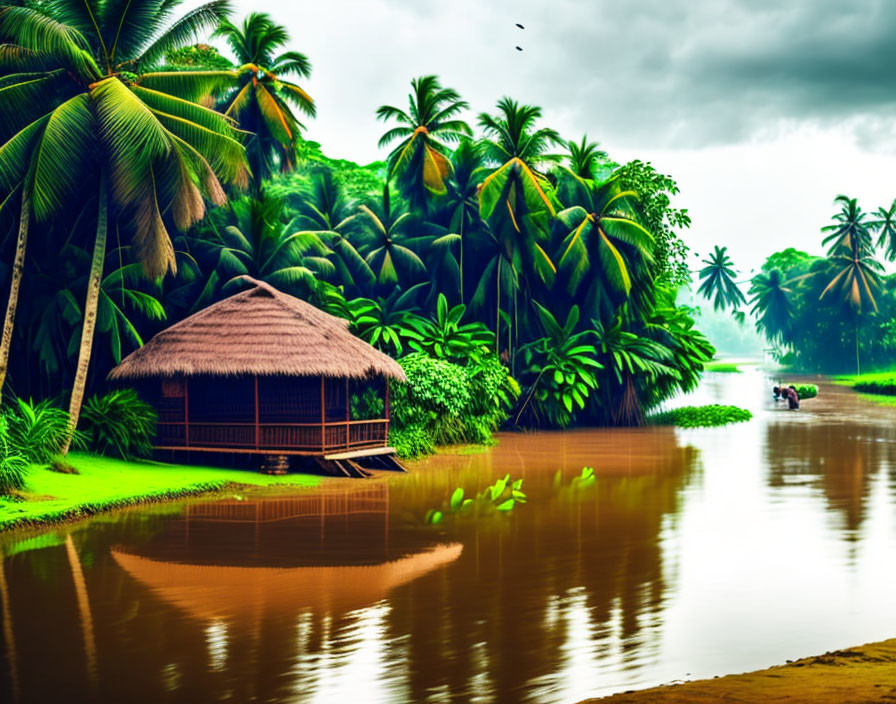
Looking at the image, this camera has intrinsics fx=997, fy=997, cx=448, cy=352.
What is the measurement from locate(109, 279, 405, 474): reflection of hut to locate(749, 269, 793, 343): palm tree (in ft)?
185

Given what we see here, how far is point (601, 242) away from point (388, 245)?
20.2 ft

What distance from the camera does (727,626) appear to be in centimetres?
874

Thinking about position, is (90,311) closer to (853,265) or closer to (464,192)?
(464,192)

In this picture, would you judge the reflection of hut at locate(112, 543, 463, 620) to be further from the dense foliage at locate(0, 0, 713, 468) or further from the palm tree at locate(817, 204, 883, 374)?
the palm tree at locate(817, 204, 883, 374)

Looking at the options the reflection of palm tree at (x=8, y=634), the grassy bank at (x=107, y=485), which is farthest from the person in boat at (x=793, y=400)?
the reflection of palm tree at (x=8, y=634)

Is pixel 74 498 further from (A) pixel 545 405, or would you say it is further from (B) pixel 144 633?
(A) pixel 545 405

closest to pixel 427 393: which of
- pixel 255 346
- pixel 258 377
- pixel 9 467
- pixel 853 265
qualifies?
pixel 258 377

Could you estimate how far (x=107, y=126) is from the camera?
1670cm

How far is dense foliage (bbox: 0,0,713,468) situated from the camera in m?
17.2

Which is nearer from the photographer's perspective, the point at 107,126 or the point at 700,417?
the point at 107,126

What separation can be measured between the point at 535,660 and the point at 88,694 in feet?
10.7

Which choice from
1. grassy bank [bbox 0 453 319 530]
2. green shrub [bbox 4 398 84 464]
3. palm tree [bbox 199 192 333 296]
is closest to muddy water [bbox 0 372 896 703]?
grassy bank [bbox 0 453 319 530]

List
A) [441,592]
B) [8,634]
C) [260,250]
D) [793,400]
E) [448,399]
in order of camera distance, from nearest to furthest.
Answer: [8,634] < [441,592] < [260,250] < [448,399] < [793,400]

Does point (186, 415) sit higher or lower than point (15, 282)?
lower
